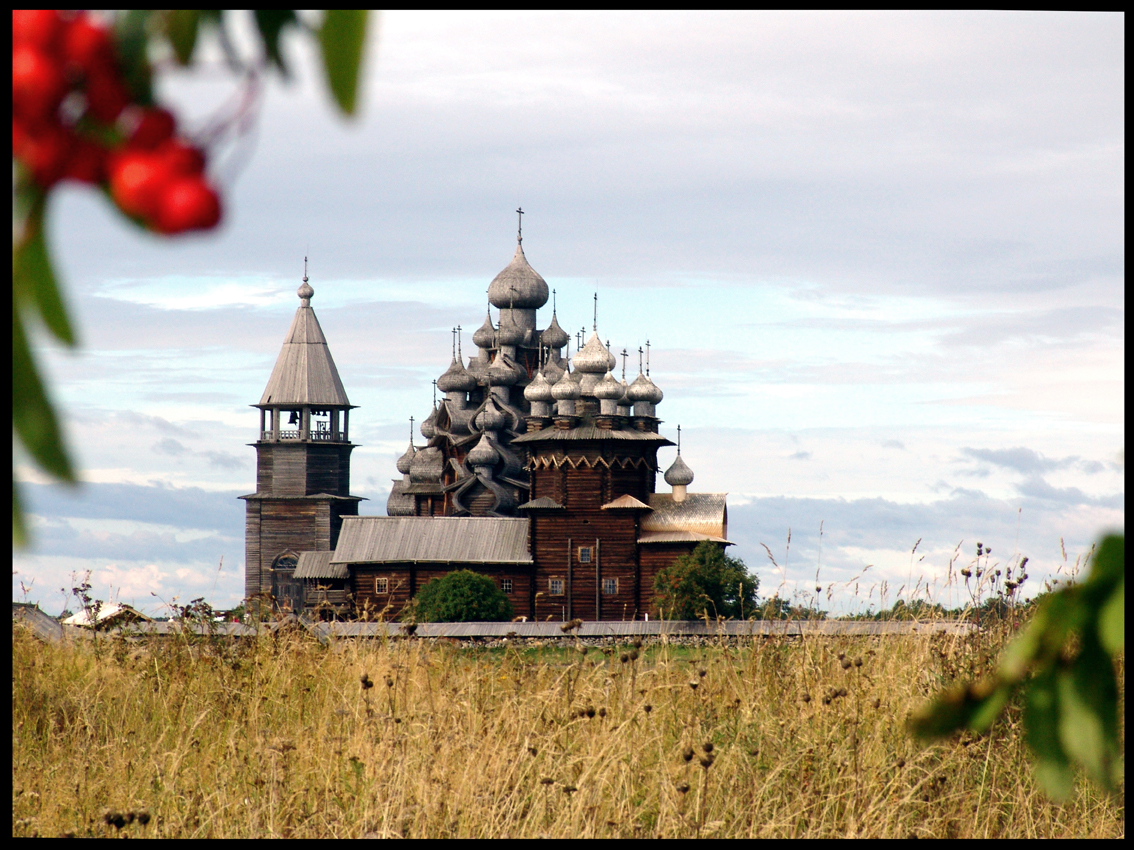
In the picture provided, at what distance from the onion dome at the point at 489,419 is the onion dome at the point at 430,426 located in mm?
3386

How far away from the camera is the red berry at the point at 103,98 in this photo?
677 millimetres

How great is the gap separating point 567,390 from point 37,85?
146 feet

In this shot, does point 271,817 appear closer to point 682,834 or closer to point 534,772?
point 534,772

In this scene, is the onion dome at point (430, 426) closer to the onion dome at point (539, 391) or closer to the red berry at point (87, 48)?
the onion dome at point (539, 391)

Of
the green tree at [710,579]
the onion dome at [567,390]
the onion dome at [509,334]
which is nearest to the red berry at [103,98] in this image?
the green tree at [710,579]

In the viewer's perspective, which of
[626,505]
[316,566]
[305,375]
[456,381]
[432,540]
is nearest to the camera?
[626,505]

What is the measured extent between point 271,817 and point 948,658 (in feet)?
11.3

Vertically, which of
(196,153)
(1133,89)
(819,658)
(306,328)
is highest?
(306,328)

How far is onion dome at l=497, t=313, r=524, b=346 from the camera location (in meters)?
52.3

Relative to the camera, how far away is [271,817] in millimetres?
4203

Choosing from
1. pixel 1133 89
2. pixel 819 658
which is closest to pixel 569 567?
pixel 819 658

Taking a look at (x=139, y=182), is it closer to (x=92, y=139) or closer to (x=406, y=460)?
(x=92, y=139)

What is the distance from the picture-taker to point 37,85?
66cm

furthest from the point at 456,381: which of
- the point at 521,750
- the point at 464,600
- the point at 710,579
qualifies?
the point at 521,750
